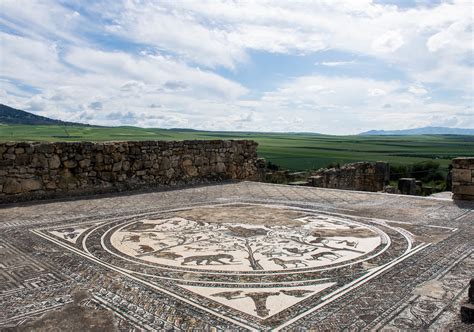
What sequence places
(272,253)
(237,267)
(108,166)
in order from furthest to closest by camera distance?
(108,166)
(272,253)
(237,267)

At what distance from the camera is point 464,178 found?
26.8 ft

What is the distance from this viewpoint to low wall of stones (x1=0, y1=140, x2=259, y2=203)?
8.23 m

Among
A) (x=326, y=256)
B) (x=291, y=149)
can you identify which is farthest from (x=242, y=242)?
(x=291, y=149)

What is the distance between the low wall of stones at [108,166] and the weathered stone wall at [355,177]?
3.18 meters

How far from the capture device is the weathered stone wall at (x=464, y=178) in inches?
317

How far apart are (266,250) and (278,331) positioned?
190 cm

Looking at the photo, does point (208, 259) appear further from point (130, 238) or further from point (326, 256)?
point (130, 238)

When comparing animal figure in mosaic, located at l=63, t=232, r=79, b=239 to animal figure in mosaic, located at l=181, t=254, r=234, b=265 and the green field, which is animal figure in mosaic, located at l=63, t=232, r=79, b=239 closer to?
animal figure in mosaic, located at l=181, t=254, r=234, b=265

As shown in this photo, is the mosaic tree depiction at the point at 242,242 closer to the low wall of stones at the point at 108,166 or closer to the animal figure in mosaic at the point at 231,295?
the animal figure in mosaic at the point at 231,295

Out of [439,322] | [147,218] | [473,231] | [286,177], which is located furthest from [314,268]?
[286,177]

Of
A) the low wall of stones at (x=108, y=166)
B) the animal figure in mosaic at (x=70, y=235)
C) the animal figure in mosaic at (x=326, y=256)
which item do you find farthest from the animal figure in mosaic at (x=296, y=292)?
the low wall of stones at (x=108, y=166)

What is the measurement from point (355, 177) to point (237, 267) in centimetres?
1299

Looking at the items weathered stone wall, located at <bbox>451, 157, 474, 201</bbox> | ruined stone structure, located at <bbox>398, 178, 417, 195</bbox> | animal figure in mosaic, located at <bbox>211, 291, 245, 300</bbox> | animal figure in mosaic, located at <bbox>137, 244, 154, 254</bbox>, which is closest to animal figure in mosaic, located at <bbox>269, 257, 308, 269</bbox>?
animal figure in mosaic, located at <bbox>211, 291, 245, 300</bbox>

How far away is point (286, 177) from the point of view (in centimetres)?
1466
